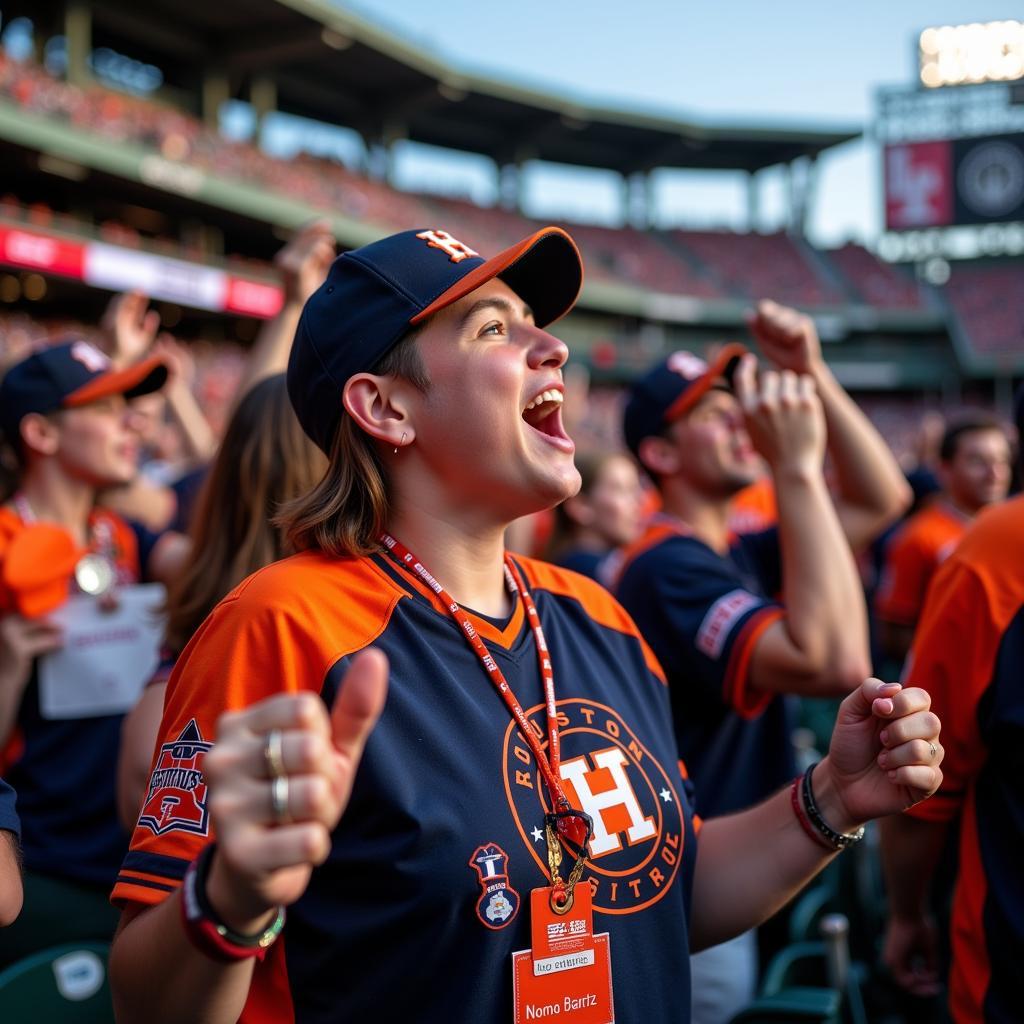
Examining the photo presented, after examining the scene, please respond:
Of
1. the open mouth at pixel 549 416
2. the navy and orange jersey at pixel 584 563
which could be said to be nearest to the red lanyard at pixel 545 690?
the open mouth at pixel 549 416

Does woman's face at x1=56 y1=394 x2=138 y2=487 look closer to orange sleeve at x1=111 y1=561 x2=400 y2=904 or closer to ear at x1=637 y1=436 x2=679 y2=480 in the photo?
ear at x1=637 y1=436 x2=679 y2=480

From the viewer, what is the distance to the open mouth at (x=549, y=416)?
158 cm

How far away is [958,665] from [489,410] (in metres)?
1.11

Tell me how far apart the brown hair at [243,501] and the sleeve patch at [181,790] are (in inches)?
30.3

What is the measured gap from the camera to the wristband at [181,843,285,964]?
40.6 inches

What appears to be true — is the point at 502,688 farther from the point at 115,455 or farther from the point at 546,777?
the point at 115,455

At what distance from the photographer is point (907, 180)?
31438mm

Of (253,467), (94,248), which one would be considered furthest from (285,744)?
(94,248)

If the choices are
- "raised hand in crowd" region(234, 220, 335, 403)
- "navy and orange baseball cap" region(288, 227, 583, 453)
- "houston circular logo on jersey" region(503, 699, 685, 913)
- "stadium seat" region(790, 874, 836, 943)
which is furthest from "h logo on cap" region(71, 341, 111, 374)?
"stadium seat" region(790, 874, 836, 943)

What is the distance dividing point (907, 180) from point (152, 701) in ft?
112

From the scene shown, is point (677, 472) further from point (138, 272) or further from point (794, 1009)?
point (138, 272)

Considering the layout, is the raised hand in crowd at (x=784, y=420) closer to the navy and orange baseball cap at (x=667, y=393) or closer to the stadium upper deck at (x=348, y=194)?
the navy and orange baseball cap at (x=667, y=393)

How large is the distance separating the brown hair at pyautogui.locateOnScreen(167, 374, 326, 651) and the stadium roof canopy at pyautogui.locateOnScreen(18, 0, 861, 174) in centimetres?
2345

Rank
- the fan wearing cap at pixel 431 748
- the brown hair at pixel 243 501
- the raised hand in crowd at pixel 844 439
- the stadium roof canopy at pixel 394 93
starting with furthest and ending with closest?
the stadium roof canopy at pixel 394 93 → the raised hand in crowd at pixel 844 439 → the brown hair at pixel 243 501 → the fan wearing cap at pixel 431 748
